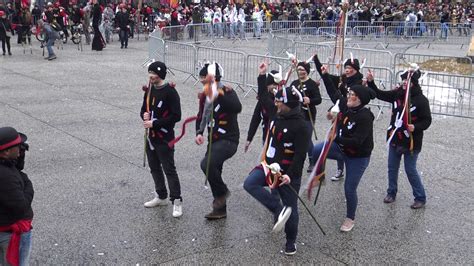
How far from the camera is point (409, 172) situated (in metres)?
7.05

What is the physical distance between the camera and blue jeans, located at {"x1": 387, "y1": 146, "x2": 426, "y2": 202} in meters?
7.00

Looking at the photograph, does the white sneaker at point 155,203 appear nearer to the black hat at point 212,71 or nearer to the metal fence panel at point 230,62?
the black hat at point 212,71

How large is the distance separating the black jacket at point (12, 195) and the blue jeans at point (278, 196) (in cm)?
227

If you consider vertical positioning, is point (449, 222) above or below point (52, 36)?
below

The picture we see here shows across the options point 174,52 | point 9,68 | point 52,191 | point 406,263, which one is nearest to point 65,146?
point 52,191

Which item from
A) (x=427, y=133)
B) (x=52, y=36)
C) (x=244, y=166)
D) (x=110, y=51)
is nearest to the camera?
(x=244, y=166)

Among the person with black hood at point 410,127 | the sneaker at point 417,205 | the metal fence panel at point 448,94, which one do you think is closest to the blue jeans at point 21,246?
the person with black hood at point 410,127

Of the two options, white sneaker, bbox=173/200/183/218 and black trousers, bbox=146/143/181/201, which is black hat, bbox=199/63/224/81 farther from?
white sneaker, bbox=173/200/183/218

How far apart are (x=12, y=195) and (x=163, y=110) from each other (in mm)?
2639

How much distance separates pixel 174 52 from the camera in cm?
1714

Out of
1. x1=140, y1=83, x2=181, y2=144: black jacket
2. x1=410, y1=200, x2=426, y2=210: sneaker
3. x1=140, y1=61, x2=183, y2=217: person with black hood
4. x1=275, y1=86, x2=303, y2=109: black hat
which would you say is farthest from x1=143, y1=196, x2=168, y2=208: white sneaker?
x1=410, y1=200, x2=426, y2=210: sneaker

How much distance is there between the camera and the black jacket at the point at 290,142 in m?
5.44

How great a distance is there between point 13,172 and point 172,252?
2054 mm

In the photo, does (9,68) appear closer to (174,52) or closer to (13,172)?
(174,52)
